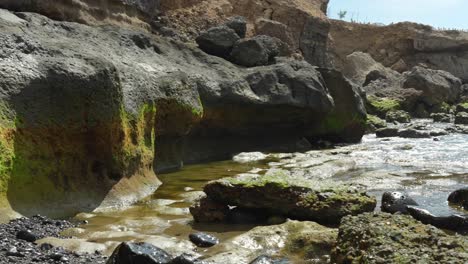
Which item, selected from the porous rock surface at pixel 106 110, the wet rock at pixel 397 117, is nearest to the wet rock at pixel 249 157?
the porous rock surface at pixel 106 110

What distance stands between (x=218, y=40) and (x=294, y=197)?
1002 cm

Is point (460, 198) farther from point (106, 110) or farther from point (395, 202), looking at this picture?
point (106, 110)

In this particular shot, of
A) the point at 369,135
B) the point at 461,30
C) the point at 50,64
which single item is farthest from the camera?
the point at 461,30

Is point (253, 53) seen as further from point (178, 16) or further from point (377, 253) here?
point (377, 253)

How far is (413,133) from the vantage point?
19.7 meters

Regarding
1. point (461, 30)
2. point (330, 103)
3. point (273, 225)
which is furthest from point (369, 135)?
point (461, 30)

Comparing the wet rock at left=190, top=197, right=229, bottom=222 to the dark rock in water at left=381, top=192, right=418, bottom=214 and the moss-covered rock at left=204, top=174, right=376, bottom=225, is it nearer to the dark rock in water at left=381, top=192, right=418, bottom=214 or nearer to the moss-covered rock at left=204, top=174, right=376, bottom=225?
the moss-covered rock at left=204, top=174, right=376, bottom=225

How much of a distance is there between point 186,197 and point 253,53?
874 cm

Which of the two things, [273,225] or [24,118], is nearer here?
[273,225]

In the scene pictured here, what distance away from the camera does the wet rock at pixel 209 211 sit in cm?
698

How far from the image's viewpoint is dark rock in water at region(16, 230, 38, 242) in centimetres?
579

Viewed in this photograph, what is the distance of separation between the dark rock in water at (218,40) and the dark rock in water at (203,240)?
35.1ft

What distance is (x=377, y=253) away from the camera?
4422mm

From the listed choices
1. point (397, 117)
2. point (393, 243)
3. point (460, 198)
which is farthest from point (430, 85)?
point (393, 243)
